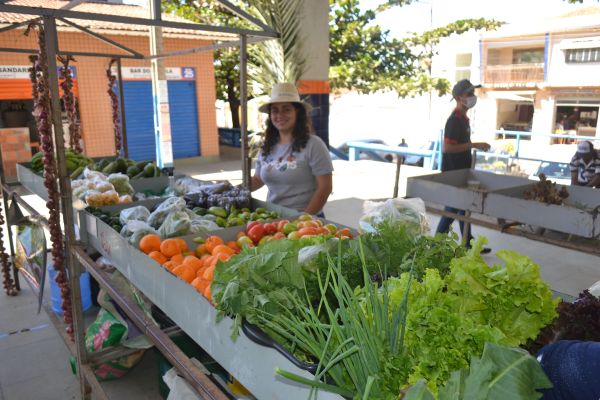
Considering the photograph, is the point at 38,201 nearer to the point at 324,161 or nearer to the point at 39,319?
the point at 39,319

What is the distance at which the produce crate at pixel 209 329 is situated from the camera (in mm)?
1242

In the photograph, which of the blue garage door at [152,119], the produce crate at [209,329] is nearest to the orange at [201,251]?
the produce crate at [209,329]

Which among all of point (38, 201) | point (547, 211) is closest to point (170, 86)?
point (38, 201)

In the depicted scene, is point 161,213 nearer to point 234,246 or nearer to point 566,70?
point 234,246

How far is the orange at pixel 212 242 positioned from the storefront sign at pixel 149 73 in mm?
9905

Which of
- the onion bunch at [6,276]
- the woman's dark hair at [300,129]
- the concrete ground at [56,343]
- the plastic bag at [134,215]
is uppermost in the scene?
the woman's dark hair at [300,129]

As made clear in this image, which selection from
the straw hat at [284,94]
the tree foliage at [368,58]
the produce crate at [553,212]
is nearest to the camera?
the produce crate at [553,212]

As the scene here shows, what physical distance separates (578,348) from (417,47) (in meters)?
16.5

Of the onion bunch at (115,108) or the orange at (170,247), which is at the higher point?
the onion bunch at (115,108)

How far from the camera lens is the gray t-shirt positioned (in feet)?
10.6

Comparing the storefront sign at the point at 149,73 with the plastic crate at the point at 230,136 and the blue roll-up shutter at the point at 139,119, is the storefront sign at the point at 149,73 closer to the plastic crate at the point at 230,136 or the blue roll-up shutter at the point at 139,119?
the blue roll-up shutter at the point at 139,119

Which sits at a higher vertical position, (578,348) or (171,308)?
(578,348)

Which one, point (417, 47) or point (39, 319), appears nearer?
point (39, 319)

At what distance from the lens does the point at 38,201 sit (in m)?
7.81
